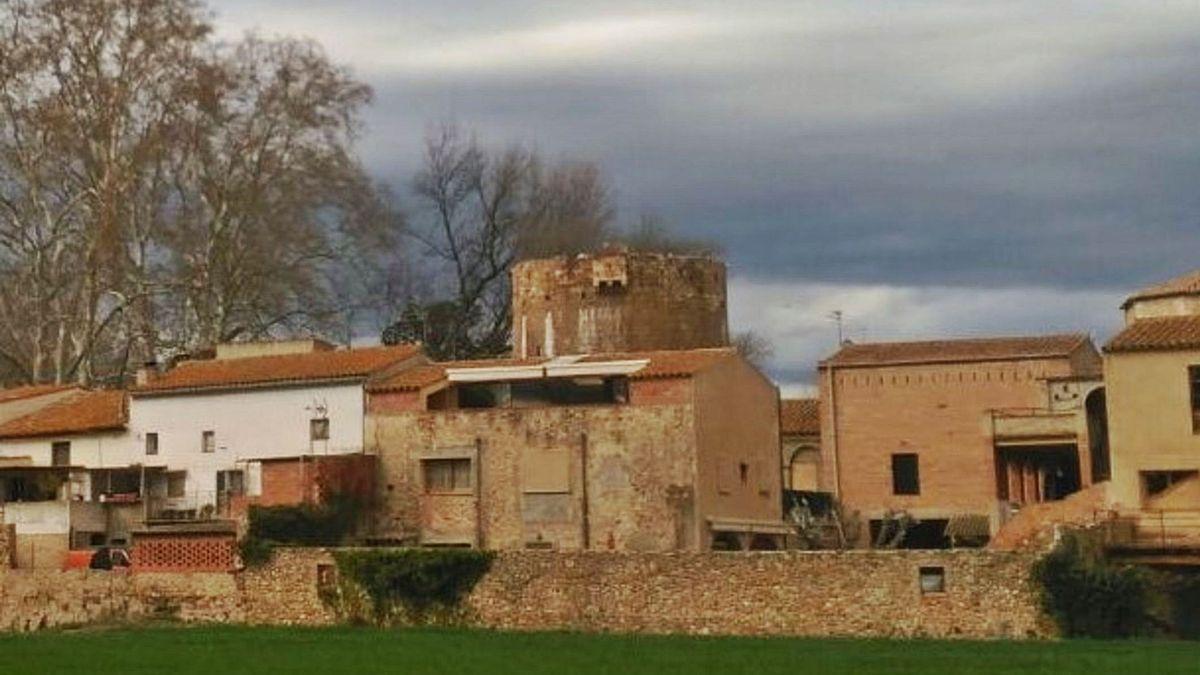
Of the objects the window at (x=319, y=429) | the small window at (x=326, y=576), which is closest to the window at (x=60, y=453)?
the window at (x=319, y=429)

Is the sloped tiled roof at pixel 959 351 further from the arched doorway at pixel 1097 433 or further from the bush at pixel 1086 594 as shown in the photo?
the bush at pixel 1086 594

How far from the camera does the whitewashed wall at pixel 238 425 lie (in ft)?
187

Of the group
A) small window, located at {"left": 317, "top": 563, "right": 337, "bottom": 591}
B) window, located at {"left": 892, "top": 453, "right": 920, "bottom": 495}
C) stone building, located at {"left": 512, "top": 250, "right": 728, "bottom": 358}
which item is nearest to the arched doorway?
window, located at {"left": 892, "top": 453, "right": 920, "bottom": 495}

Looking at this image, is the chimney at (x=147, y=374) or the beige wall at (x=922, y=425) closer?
the chimney at (x=147, y=374)

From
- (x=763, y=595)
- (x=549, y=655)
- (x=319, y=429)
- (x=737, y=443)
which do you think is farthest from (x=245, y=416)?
(x=549, y=655)

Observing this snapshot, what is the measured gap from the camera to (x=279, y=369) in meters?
58.9

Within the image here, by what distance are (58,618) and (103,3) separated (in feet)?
67.8

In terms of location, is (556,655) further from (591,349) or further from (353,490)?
(591,349)

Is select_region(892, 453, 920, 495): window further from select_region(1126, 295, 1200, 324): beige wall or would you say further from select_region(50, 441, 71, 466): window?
select_region(50, 441, 71, 466): window

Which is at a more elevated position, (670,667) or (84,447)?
(84,447)

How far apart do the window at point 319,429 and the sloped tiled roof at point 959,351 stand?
56.4 feet

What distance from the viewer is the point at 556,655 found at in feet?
118

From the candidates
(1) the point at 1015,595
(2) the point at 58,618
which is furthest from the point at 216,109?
(1) the point at 1015,595

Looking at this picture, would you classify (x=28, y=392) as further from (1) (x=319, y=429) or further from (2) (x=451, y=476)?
(2) (x=451, y=476)
